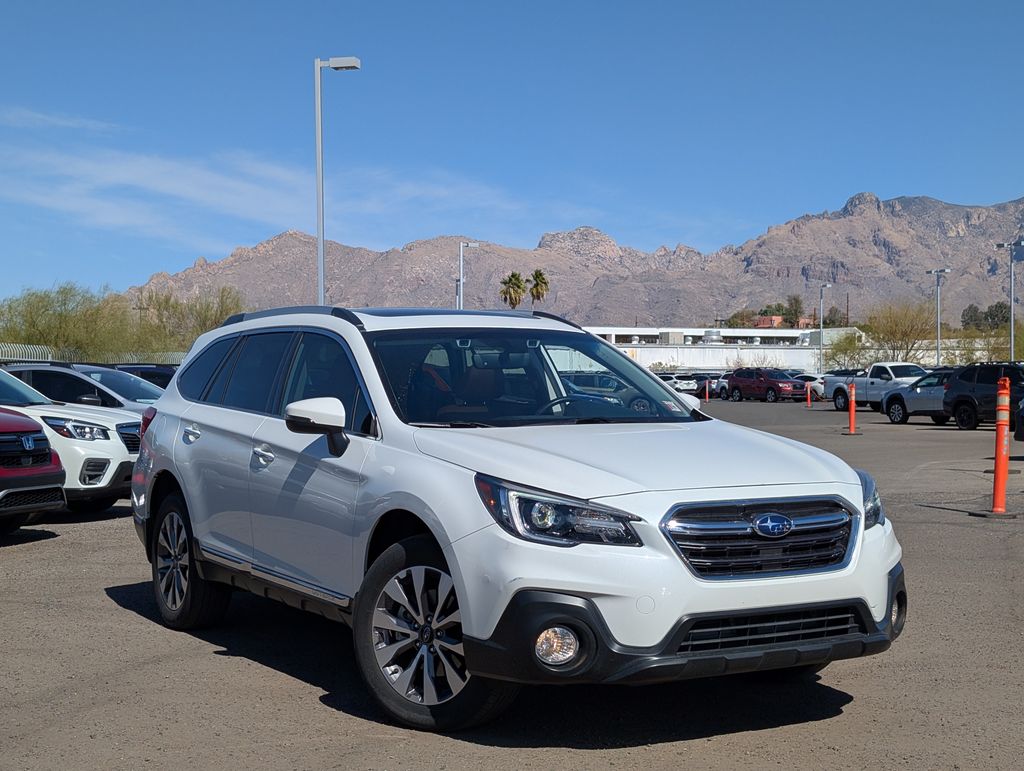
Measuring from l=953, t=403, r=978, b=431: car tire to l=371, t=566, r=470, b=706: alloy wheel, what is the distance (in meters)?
27.7

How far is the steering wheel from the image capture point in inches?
241

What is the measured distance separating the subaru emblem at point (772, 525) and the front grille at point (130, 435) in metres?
9.79

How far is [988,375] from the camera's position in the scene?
30.7 metres

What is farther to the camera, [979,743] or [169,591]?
[169,591]

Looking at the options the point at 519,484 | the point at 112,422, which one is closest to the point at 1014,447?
the point at 112,422

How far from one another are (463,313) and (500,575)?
2332 mm

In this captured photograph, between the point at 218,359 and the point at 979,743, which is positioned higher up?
the point at 218,359

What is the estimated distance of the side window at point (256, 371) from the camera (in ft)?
22.6

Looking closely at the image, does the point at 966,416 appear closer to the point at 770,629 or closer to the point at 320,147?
the point at 320,147

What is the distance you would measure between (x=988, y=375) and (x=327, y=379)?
2735 centimetres

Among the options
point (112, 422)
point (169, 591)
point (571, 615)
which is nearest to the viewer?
point (571, 615)

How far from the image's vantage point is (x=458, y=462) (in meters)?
5.20

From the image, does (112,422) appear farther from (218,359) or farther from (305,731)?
(305,731)

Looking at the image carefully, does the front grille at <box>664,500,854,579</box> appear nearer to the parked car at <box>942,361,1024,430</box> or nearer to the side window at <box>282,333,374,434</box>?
the side window at <box>282,333,374,434</box>
